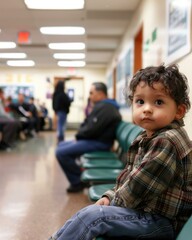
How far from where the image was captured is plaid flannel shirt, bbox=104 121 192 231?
1168 mm

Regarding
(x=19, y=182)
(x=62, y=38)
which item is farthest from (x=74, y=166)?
(x=62, y=38)

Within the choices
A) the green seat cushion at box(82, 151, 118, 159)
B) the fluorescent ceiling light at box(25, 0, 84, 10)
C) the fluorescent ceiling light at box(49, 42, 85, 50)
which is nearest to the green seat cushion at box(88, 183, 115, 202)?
the green seat cushion at box(82, 151, 118, 159)

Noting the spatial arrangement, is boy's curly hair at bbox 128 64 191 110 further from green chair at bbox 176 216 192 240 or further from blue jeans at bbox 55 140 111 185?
blue jeans at bbox 55 140 111 185

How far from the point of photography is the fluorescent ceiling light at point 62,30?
601 cm

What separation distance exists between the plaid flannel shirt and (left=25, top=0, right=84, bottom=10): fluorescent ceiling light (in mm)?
3569

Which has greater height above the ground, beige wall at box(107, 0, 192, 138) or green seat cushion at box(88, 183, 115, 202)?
beige wall at box(107, 0, 192, 138)

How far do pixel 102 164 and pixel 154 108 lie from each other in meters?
1.98

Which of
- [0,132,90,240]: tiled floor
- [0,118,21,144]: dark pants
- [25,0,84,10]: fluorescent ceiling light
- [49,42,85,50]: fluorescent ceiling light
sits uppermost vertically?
[25,0,84,10]: fluorescent ceiling light

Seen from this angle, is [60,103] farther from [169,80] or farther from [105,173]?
[169,80]

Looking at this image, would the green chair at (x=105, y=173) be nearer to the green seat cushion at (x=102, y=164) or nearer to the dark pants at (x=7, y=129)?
the green seat cushion at (x=102, y=164)

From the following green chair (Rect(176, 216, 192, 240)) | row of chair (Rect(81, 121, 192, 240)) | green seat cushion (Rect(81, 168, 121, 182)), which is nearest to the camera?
green chair (Rect(176, 216, 192, 240))

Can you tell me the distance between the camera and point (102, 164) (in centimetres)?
317

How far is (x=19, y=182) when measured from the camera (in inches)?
156

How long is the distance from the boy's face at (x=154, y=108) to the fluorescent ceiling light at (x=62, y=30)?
487 cm
